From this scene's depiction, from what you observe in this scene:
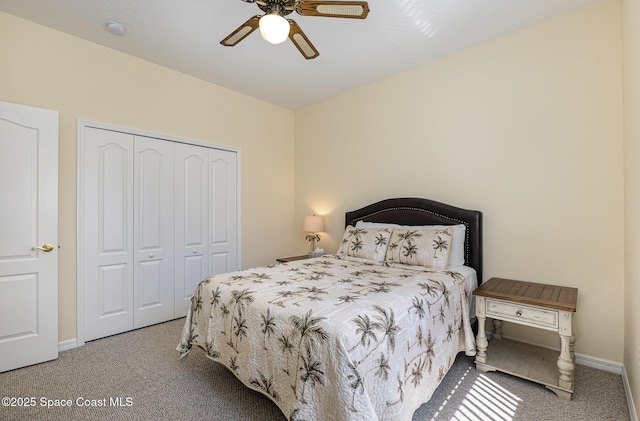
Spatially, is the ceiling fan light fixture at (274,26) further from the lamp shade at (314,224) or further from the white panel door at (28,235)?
the lamp shade at (314,224)

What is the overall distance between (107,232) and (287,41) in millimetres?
2606

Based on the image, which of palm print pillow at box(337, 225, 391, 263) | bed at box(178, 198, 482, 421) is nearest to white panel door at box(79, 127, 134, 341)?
bed at box(178, 198, 482, 421)

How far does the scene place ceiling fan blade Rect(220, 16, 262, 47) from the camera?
1921 millimetres

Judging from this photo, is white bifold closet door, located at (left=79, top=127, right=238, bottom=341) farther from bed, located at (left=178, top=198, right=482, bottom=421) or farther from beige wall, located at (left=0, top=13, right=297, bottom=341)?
bed, located at (left=178, top=198, right=482, bottom=421)

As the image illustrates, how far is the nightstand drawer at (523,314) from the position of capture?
197cm

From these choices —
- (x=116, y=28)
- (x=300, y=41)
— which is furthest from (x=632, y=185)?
(x=116, y=28)

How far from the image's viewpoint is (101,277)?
2.91 m

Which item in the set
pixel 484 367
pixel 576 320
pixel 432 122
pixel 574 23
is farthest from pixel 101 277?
pixel 574 23

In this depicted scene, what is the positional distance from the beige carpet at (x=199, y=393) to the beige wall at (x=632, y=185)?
284mm

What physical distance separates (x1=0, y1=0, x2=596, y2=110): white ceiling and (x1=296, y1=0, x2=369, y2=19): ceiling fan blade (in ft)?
2.13

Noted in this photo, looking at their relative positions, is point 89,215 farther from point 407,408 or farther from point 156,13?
point 407,408

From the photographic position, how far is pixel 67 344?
2662mm

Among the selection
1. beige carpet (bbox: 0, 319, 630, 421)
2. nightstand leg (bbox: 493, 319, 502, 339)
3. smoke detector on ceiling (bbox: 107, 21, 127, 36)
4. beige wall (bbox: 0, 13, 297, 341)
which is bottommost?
beige carpet (bbox: 0, 319, 630, 421)

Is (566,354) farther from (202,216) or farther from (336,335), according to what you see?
(202,216)
